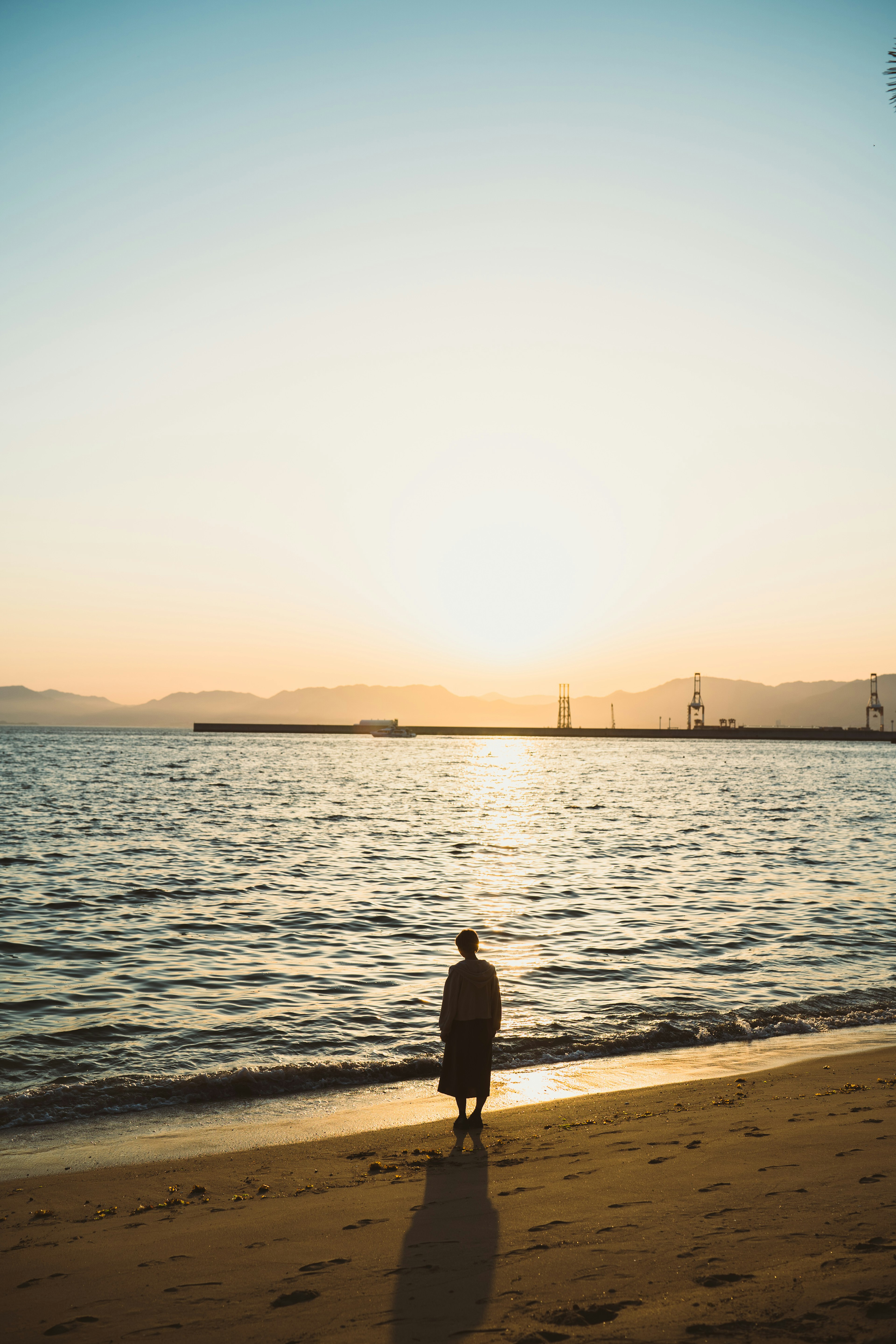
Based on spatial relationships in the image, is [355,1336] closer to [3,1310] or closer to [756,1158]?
[3,1310]

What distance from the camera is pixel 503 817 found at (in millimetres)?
48031

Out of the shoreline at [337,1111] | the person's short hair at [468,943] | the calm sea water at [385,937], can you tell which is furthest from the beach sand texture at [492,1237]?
the calm sea water at [385,937]

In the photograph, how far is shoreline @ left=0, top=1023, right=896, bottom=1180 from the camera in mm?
8828

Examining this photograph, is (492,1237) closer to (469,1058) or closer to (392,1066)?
(469,1058)

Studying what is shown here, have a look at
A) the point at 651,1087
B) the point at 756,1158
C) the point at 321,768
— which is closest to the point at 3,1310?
the point at 756,1158

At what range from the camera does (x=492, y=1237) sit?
6367 millimetres

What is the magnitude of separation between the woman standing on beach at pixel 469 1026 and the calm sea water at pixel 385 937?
233 cm

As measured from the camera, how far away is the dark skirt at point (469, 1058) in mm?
9195

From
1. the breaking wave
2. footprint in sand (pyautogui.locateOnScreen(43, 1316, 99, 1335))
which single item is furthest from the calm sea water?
footprint in sand (pyautogui.locateOnScreen(43, 1316, 99, 1335))

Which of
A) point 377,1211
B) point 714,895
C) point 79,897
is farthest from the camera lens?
point 714,895

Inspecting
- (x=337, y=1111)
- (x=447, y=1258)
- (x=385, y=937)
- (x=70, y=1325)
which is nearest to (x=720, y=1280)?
(x=447, y=1258)

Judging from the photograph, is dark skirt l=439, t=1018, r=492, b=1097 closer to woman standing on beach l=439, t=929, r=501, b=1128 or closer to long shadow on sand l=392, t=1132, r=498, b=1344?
woman standing on beach l=439, t=929, r=501, b=1128

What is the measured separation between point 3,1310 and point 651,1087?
738 centimetres

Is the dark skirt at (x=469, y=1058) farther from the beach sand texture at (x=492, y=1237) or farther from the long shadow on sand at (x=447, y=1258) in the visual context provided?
the long shadow on sand at (x=447, y=1258)
